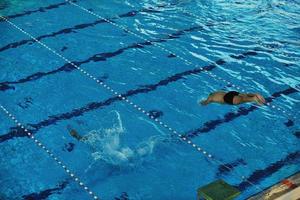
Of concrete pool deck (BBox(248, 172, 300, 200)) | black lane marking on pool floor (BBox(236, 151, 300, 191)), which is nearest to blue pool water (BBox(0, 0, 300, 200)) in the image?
black lane marking on pool floor (BBox(236, 151, 300, 191))

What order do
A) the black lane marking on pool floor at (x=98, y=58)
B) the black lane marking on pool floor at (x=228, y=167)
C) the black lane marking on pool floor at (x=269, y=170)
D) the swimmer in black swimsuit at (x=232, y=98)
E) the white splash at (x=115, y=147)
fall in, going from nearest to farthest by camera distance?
the black lane marking on pool floor at (x=269, y=170) → the black lane marking on pool floor at (x=228, y=167) → the white splash at (x=115, y=147) → the swimmer in black swimsuit at (x=232, y=98) → the black lane marking on pool floor at (x=98, y=58)

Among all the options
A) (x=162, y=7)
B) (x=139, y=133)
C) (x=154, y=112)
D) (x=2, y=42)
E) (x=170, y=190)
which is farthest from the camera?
(x=162, y=7)

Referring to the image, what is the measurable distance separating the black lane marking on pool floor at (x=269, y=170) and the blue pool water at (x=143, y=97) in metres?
0.01

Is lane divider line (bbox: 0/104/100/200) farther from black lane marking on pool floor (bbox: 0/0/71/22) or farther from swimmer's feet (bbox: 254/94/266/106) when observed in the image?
black lane marking on pool floor (bbox: 0/0/71/22)

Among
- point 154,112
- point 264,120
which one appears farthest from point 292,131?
point 154,112

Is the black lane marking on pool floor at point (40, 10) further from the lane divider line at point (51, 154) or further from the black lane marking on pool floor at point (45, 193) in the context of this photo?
the black lane marking on pool floor at point (45, 193)

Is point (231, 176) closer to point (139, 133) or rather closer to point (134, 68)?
point (139, 133)

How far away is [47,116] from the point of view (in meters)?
5.13

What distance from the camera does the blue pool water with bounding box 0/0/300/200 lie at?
14.1 feet

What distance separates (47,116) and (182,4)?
4446 mm

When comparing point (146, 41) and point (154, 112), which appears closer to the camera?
point (154, 112)

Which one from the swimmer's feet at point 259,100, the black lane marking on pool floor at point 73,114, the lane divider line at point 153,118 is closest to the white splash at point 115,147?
the lane divider line at point 153,118

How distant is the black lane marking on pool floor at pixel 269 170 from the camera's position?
4.21m

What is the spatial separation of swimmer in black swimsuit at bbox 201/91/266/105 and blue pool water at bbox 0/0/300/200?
9cm
